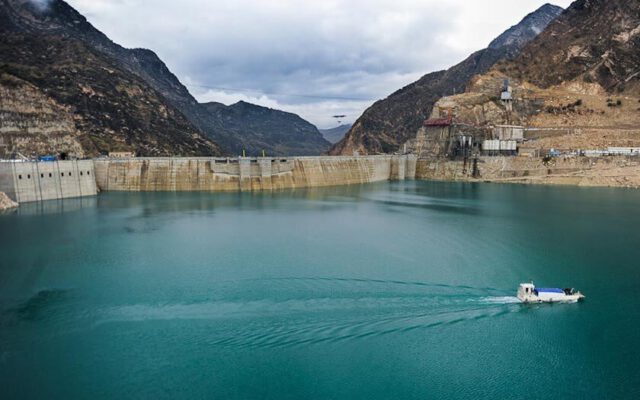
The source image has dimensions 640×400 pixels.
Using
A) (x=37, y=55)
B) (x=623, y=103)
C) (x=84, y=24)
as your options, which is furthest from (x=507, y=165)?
(x=84, y=24)

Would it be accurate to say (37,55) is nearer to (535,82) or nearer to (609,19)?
(535,82)

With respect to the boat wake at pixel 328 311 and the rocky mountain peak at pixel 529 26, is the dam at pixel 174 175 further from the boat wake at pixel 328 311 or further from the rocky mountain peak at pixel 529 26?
the rocky mountain peak at pixel 529 26

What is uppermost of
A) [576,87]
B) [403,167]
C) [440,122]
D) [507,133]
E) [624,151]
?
[576,87]

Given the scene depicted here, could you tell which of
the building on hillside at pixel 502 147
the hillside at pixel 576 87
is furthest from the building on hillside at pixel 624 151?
the building on hillside at pixel 502 147

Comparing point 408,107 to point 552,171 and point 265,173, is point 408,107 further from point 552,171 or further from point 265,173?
point 265,173

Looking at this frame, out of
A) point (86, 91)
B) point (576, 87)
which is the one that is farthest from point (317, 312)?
point (576, 87)

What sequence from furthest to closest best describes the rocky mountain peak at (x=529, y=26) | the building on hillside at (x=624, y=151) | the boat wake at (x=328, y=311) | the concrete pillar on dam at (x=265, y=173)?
the rocky mountain peak at (x=529, y=26) → the building on hillside at (x=624, y=151) → the concrete pillar on dam at (x=265, y=173) → the boat wake at (x=328, y=311)

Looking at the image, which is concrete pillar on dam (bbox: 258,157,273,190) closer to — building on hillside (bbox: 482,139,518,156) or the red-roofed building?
the red-roofed building
